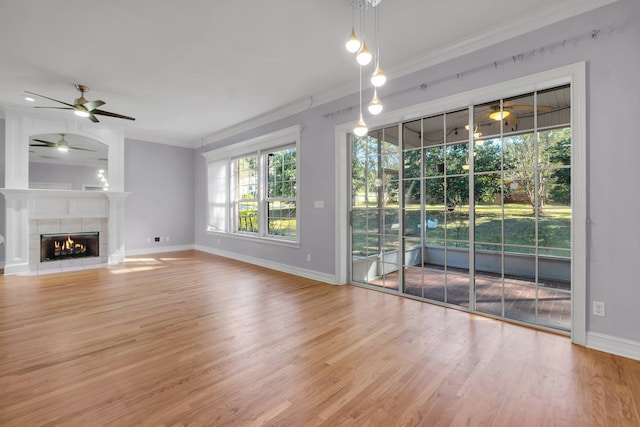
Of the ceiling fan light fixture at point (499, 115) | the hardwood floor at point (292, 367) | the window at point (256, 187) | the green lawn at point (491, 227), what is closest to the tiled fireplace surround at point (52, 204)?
the window at point (256, 187)

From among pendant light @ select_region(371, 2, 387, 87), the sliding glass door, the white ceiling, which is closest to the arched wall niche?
the white ceiling

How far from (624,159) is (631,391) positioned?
5.51 ft

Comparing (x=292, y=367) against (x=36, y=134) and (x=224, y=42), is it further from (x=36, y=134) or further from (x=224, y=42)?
(x=36, y=134)

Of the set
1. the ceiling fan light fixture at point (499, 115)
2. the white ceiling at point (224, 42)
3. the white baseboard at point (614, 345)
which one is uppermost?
the white ceiling at point (224, 42)

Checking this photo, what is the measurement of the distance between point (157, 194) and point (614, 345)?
8.44 metres

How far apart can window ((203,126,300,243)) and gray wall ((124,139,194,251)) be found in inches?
34.9

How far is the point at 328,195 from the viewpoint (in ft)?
15.1

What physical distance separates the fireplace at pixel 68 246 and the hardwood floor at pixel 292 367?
2414mm

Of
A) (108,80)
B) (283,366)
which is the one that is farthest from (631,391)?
(108,80)

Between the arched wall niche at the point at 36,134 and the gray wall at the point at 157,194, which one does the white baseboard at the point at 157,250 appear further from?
the arched wall niche at the point at 36,134

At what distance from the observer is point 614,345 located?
2.35m

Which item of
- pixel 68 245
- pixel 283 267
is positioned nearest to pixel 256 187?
pixel 283 267

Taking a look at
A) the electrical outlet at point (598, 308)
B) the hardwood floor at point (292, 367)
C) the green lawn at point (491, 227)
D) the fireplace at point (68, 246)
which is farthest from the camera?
the fireplace at point (68, 246)

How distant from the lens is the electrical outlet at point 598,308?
2.43m
